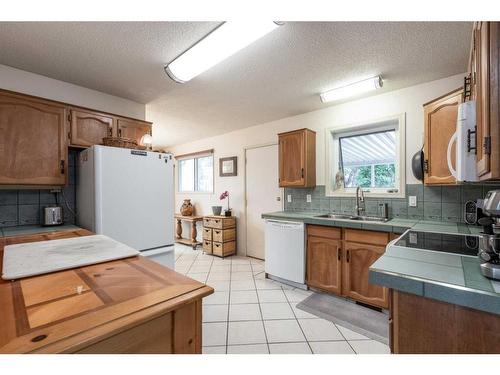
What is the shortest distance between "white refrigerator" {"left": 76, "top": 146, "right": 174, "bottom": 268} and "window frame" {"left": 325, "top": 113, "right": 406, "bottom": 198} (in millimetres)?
1979

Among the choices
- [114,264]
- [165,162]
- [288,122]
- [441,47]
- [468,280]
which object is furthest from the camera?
[288,122]

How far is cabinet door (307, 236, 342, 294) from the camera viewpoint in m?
2.39

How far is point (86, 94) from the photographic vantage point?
2.38 meters

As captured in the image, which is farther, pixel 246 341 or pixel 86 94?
pixel 86 94

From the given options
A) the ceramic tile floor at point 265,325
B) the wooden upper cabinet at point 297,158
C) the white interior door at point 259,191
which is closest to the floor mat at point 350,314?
the ceramic tile floor at point 265,325

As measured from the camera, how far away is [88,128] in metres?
2.24

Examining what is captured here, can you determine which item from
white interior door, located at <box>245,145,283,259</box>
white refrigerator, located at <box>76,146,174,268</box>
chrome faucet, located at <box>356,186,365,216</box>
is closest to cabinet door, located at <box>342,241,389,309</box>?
chrome faucet, located at <box>356,186,365,216</box>

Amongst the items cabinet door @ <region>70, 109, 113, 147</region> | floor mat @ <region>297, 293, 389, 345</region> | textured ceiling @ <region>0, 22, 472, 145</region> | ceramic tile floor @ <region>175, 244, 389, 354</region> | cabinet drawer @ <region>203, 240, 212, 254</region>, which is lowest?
ceramic tile floor @ <region>175, 244, 389, 354</region>

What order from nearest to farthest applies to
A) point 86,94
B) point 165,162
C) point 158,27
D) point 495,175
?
point 495,175 → point 158,27 → point 165,162 → point 86,94

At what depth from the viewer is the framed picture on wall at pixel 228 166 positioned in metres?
4.18

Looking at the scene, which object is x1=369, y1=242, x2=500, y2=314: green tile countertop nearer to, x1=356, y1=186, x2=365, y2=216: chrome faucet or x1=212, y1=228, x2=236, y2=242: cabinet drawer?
x1=356, y1=186, x2=365, y2=216: chrome faucet
